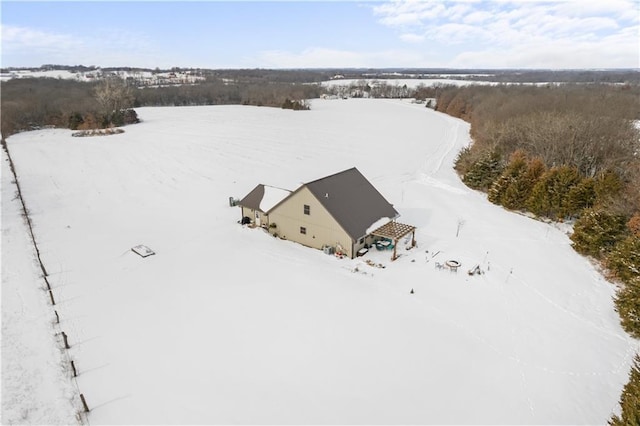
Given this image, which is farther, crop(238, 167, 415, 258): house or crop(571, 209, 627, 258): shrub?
crop(238, 167, 415, 258): house

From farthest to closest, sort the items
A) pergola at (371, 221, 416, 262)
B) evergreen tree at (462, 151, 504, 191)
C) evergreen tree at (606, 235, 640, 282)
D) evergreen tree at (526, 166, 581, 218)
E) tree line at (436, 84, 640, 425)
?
1. evergreen tree at (462, 151, 504, 191)
2. evergreen tree at (526, 166, 581, 218)
3. pergola at (371, 221, 416, 262)
4. tree line at (436, 84, 640, 425)
5. evergreen tree at (606, 235, 640, 282)

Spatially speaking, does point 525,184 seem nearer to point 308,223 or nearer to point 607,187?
point 607,187

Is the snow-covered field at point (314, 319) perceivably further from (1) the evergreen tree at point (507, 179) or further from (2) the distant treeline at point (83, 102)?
(2) the distant treeline at point (83, 102)

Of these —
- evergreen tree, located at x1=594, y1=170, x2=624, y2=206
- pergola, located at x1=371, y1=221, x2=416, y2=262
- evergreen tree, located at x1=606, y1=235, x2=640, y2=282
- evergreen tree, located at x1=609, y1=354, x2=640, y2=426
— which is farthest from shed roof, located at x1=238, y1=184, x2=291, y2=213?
evergreen tree, located at x1=594, y1=170, x2=624, y2=206

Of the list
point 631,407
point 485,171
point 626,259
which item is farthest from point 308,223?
point 485,171

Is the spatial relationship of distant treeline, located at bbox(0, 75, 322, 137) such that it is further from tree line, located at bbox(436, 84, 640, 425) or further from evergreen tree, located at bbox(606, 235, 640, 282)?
evergreen tree, located at bbox(606, 235, 640, 282)

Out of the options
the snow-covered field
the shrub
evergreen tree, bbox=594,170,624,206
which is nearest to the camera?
the snow-covered field

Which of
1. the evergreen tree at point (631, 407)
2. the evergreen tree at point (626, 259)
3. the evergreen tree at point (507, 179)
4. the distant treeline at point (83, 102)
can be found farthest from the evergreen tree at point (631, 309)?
the distant treeline at point (83, 102)
